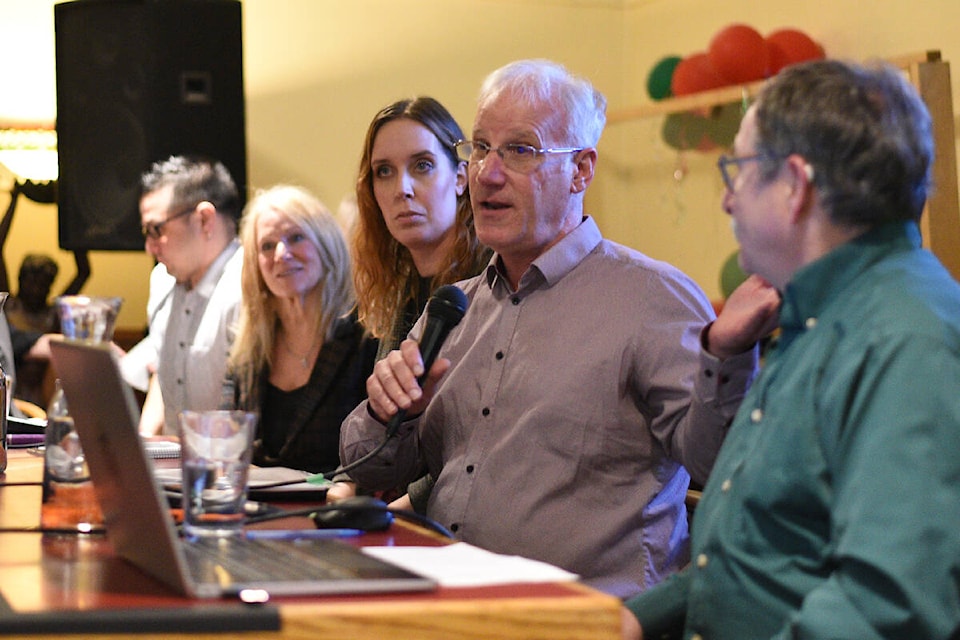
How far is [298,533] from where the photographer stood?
1.36m

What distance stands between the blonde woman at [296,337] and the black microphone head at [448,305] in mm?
1274

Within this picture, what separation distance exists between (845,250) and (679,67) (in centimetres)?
518

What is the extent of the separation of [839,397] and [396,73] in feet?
19.2

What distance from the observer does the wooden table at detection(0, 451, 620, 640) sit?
1.00m

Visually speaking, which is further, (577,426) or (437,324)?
(577,426)

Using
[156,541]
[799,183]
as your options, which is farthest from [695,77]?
[156,541]

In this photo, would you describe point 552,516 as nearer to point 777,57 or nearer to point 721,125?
point 777,57

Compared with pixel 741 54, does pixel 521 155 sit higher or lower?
lower

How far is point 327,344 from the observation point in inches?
126

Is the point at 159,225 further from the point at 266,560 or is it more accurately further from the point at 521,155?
the point at 266,560

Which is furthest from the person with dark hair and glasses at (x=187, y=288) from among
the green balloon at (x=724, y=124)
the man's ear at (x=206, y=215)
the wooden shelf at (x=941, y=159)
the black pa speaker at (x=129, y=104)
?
the green balloon at (x=724, y=124)

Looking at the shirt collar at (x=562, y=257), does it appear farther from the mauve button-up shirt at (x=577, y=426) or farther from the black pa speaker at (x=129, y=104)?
the black pa speaker at (x=129, y=104)

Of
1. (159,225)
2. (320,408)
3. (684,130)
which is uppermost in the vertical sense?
(684,130)

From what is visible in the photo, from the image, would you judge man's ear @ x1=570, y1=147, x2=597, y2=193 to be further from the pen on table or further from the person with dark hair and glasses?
the person with dark hair and glasses
